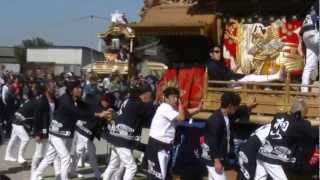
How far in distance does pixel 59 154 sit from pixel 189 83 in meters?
2.60

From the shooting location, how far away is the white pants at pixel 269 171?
8.23 metres

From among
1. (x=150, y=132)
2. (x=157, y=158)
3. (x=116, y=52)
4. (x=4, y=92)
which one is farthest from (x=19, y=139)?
(x=116, y=52)

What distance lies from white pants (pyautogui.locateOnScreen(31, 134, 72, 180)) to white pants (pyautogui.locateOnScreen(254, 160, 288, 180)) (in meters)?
3.27

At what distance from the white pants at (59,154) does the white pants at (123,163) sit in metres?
0.66

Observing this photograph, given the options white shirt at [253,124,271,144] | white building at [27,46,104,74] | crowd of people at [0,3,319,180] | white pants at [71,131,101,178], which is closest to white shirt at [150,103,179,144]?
crowd of people at [0,3,319,180]

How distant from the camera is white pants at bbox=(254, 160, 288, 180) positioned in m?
8.23

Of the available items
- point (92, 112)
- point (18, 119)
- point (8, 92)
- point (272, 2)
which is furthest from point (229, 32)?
point (8, 92)

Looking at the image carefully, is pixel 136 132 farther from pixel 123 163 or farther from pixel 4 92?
pixel 4 92

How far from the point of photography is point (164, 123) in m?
9.45

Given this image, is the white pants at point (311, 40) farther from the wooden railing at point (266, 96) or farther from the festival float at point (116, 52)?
the festival float at point (116, 52)

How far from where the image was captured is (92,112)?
11.5 m

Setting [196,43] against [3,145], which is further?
[3,145]

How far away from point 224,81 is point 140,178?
3.01m

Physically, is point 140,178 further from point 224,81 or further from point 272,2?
point 272,2
